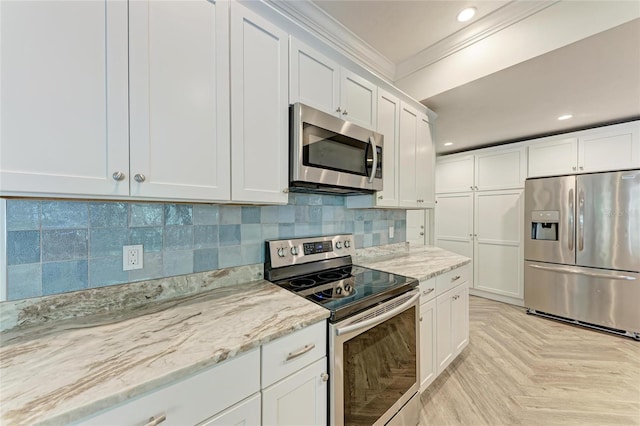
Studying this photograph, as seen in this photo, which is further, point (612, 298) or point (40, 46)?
point (612, 298)

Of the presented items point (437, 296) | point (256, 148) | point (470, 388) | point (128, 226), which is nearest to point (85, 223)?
point (128, 226)

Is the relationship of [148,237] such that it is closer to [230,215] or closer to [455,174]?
[230,215]

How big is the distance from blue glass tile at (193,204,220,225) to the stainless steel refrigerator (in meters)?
3.82

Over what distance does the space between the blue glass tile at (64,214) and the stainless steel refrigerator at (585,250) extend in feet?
14.3

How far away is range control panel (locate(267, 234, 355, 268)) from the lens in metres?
1.58

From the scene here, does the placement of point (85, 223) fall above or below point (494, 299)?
above

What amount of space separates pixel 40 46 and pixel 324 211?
5.19ft

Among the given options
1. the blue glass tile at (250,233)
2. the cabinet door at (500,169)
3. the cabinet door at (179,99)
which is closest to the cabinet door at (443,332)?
the blue glass tile at (250,233)

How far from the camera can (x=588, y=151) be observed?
9.92 ft

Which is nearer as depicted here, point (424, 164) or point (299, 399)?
point (299, 399)

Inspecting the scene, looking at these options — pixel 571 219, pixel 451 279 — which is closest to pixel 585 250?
pixel 571 219

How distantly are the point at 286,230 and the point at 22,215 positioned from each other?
46.8 inches

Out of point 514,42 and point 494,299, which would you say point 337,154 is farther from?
point 494,299

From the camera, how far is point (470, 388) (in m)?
1.93
